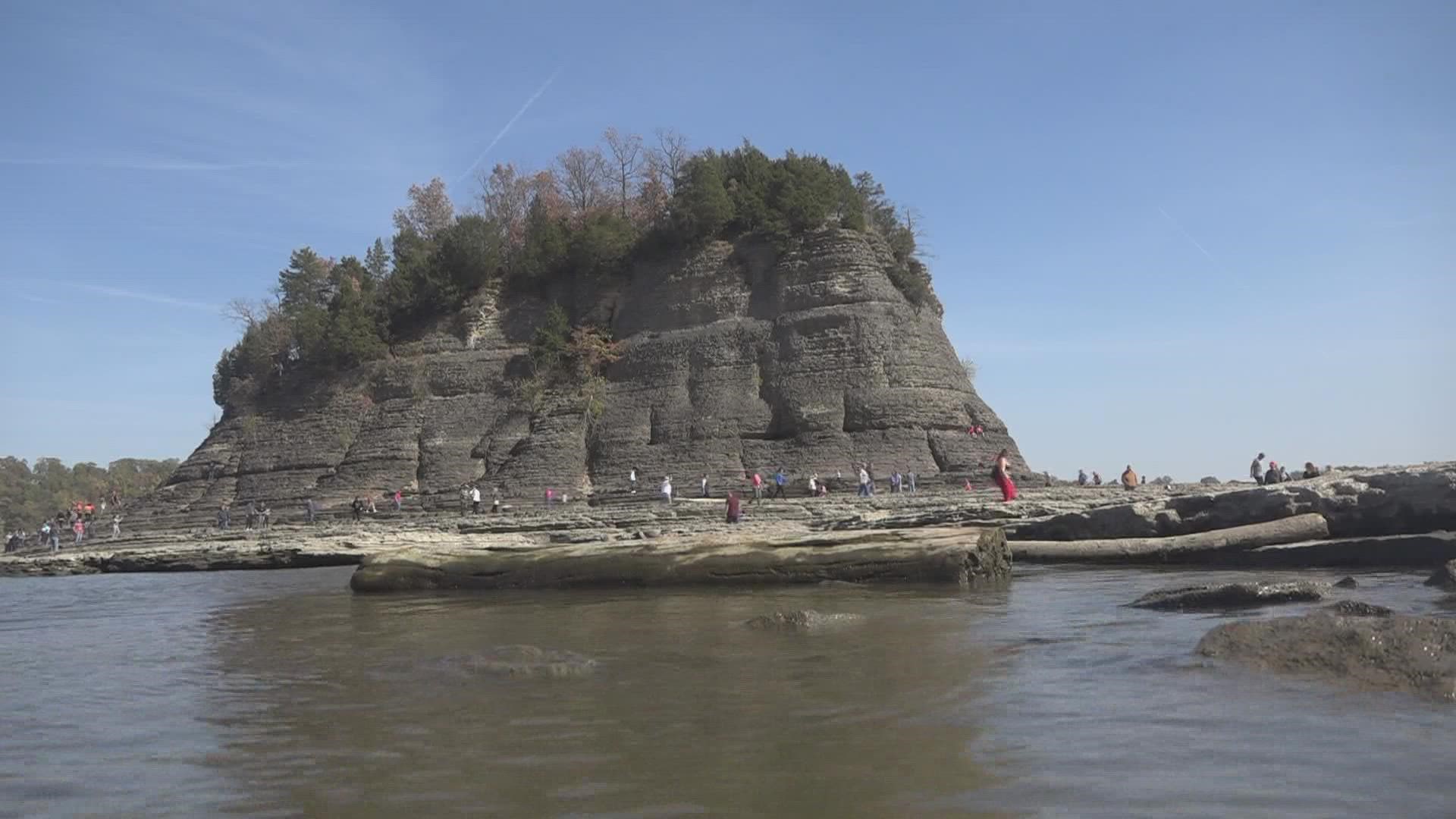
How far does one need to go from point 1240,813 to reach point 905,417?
123 ft

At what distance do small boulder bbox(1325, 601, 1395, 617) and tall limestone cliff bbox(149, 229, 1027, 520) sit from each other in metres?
31.1

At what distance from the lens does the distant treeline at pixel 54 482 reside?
320ft

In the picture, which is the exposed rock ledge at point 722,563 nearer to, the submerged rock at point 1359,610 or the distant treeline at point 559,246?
the submerged rock at point 1359,610

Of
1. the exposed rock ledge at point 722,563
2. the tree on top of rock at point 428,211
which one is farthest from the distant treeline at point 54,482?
the exposed rock ledge at point 722,563

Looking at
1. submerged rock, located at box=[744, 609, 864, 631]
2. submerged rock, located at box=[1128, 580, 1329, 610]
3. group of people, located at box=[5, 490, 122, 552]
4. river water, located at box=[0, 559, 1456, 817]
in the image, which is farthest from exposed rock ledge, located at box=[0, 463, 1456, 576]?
group of people, located at box=[5, 490, 122, 552]

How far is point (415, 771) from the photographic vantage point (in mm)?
4605

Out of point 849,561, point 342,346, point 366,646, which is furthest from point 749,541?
point 342,346

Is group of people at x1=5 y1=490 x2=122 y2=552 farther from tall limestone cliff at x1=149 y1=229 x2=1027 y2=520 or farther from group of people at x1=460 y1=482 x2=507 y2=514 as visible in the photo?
group of people at x1=460 y1=482 x2=507 y2=514

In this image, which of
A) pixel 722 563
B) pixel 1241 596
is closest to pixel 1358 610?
pixel 1241 596

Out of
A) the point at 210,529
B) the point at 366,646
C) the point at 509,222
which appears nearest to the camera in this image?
the point at 366,646

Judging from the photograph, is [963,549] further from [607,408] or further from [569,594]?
[607,408]

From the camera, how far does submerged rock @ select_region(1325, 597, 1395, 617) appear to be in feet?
23.8

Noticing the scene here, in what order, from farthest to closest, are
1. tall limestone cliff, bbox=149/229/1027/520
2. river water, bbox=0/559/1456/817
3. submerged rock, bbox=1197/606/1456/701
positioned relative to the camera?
1. tall limestone cliff, bbox=149/229/1027/520
2. submerged rock, bbox=1197/606/1456/701
3. river water, bbox=0/559/1456/817

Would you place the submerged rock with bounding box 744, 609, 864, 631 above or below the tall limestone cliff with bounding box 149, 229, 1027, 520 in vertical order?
below
